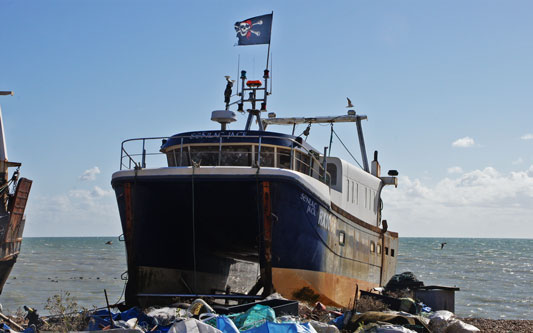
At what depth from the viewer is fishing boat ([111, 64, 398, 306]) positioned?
14.2 metres

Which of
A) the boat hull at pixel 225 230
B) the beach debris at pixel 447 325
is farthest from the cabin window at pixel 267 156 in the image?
the beach debris at pixel 447 325

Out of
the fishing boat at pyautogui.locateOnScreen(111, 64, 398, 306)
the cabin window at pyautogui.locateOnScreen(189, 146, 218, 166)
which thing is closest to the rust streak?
the fishing boat at pyautogui.locateOnScreen(111, 64, 398, 306)

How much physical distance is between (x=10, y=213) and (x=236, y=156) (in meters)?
15.1

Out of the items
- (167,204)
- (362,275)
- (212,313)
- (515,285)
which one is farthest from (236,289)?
(515,285)

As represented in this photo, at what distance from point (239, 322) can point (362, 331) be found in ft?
6.71

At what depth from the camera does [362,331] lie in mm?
10812

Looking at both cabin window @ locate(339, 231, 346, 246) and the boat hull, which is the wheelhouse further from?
cabin window @ locate(339, 231, 346, 246)

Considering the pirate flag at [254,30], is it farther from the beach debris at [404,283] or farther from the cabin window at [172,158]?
the beach debris at [404,283]

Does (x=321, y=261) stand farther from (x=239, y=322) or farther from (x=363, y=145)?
(x=363, y=145)

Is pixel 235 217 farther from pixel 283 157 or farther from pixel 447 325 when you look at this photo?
pixel 447 325

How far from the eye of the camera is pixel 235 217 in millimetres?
14969

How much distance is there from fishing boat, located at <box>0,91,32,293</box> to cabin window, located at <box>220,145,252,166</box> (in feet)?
46.6

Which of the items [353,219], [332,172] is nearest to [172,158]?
[332,172]

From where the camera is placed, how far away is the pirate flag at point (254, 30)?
62.6 ft
